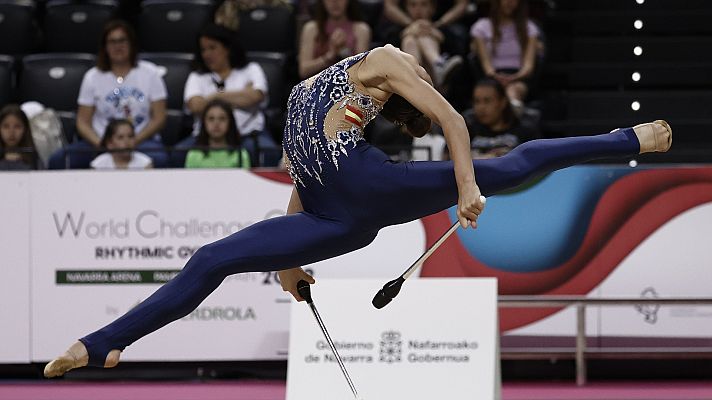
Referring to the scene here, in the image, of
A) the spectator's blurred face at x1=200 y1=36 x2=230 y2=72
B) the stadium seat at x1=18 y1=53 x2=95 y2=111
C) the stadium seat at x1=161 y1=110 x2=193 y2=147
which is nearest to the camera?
the spectator's blurred face at x1=200 y1=36 x2=230 y2=72

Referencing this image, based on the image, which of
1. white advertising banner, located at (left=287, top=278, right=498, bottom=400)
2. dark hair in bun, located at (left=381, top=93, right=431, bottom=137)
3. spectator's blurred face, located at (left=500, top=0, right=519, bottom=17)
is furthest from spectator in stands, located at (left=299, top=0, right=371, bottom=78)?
dark hair in bun, located at (left=381, top=93, right=431, bottom=137)

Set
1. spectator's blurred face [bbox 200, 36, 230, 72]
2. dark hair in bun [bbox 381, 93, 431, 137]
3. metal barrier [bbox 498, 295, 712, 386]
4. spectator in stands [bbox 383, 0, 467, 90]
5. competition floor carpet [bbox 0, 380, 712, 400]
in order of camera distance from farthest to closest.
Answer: spectator's blurred face [bbox 200, 36, 230, 72]
spectator in stands [bbox 383, 0, 467, 90]
metal barrier [bbox 498, 295, 712, 386]
competition floor carpet [bbox 0, 380, 712, 400]
dark hair in bun [bbox 381, 93, 431, 137]

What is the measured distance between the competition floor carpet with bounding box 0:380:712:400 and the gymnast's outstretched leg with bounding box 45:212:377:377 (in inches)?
95.1

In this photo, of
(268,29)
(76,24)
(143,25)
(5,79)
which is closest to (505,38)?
(268,29)

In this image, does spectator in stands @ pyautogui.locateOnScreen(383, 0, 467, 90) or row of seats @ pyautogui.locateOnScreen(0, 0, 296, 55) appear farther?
row of seats @ pyautogui.locateOnScreen(0, 0, 296, 55)

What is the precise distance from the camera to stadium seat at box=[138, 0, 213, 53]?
1002 cm

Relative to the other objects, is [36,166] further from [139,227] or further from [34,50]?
[34,50]

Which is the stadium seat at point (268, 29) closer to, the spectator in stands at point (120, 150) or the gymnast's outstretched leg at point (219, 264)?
the spectator in stands at point (120, 150)

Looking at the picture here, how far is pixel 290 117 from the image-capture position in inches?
216

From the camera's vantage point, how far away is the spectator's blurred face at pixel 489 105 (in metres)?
8.35

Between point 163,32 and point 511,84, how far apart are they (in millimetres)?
2649

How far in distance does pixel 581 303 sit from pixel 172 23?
384 cm

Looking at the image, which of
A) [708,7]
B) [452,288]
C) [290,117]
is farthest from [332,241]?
[708,7]

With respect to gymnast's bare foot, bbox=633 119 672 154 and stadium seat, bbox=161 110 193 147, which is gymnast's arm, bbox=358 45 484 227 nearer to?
gymnast's bare foot, bbox=633 119 672 154
